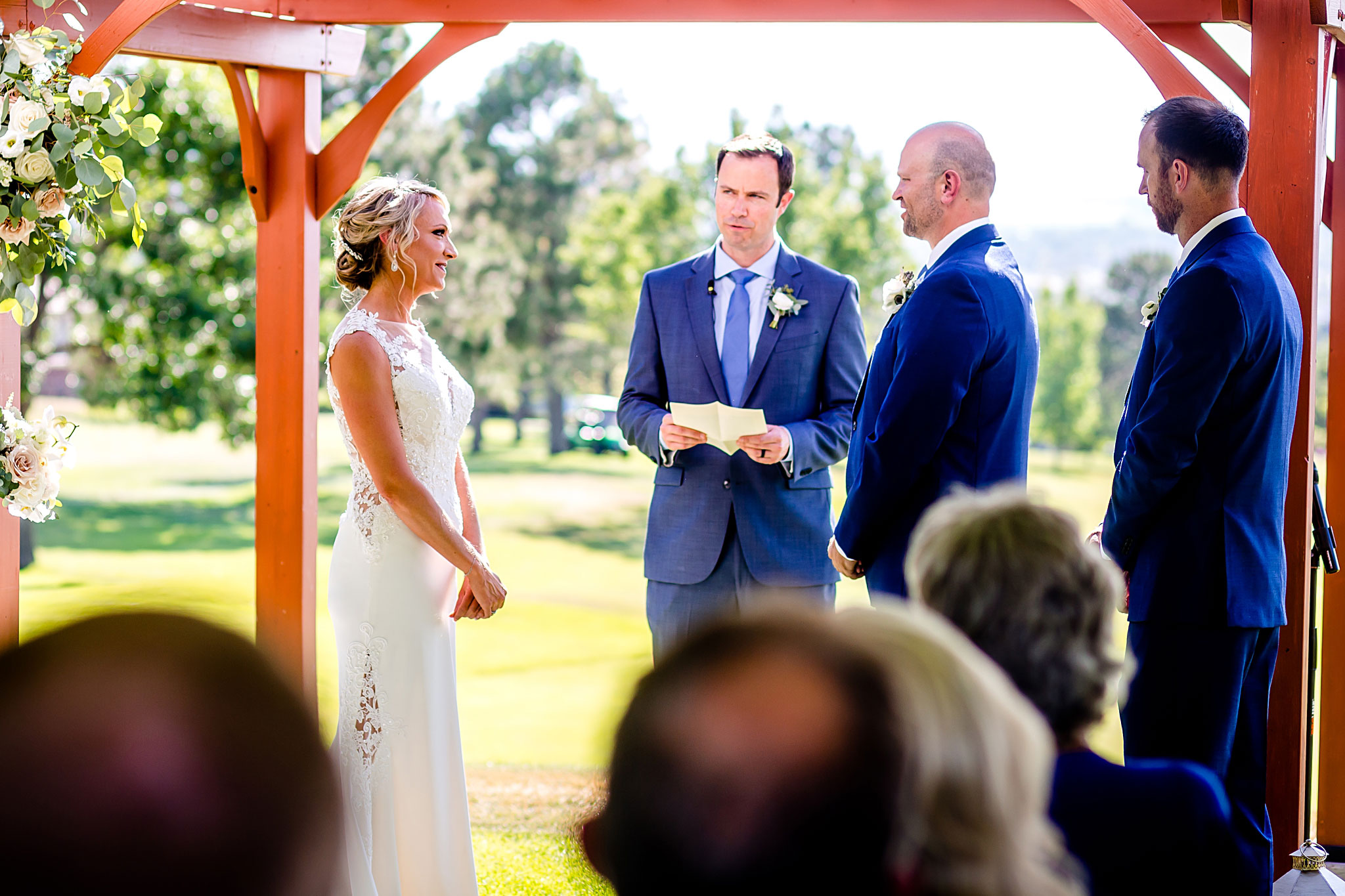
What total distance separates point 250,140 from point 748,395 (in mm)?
2058

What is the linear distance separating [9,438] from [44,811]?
276cm

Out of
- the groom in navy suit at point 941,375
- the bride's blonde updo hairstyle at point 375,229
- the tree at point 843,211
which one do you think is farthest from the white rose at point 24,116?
the tree at point 843,211

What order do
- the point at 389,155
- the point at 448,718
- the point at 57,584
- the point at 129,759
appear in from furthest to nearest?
the point at 389,155
the point at 57,584
the point at 448,718
the point at 129,759

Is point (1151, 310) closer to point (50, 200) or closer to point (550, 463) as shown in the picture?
point (50, 200)

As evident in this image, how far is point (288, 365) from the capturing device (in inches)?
176

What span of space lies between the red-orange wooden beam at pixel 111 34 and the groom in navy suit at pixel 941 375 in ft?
6.83

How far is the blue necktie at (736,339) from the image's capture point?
11.8 ft

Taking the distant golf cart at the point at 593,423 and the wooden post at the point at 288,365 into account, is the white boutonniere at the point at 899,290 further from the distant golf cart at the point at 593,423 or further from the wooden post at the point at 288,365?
the distant golf cart at the point at 593,423

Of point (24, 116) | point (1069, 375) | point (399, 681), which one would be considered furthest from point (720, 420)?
point (1069, 375)

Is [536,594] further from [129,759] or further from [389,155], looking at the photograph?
[129,759]

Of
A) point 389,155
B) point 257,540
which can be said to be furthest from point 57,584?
point 257,540

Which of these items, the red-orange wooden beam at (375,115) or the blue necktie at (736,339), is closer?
the blue necktie at (736,339)

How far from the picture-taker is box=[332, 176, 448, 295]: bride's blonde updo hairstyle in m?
3.06

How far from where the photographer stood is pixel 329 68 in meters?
4.45
